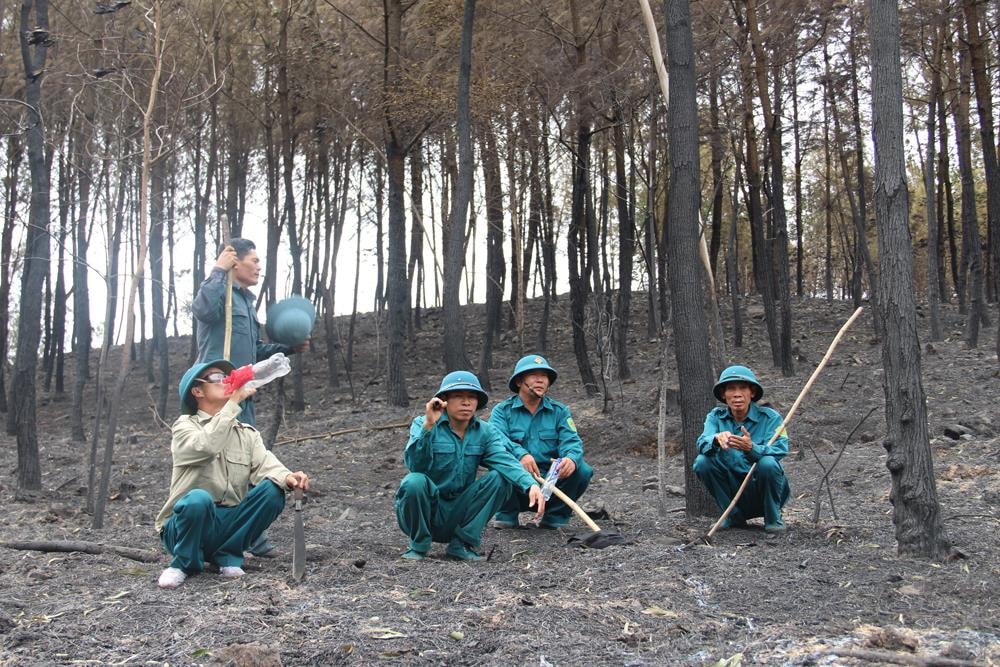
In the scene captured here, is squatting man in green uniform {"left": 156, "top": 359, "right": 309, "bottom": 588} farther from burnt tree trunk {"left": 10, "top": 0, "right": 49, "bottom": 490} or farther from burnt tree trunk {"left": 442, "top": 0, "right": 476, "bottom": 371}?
burnt tree trunk {"left": 442, "top": 0, "right": 476, "bottom": 371}

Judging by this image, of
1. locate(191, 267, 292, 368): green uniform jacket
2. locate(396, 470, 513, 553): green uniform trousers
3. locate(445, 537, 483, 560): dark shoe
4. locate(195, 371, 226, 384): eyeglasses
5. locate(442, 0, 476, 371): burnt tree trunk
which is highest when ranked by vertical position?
locate(442, 0, 476, 371): burnt tree trunk

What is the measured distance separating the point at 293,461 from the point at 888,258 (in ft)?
24.9

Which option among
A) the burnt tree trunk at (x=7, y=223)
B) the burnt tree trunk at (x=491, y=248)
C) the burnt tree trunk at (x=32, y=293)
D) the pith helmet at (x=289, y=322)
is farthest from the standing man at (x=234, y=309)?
the burnt tree trunk at (x=7, y=223)

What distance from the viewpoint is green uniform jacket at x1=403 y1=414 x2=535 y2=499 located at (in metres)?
4.82

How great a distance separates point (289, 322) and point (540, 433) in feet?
5.59

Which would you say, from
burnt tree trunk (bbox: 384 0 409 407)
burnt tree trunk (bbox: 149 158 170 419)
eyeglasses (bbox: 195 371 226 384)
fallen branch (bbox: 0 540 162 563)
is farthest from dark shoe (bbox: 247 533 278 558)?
burnt tree trunk (bbox: 149 158 170 419)

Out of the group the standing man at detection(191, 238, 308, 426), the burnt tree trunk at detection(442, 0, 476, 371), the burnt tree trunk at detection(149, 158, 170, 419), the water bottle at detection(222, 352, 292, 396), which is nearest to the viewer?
the water bottle at detection(222, 352, 292, 396)

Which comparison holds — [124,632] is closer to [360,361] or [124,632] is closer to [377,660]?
[377,660]

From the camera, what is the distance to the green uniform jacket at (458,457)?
15.8 feet

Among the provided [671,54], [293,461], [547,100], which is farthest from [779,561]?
[547,100]

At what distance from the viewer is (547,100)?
13469 millimetres

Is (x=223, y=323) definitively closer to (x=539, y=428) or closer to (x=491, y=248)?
(x=539, y=428)

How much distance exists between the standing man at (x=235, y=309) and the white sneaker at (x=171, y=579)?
130 cm

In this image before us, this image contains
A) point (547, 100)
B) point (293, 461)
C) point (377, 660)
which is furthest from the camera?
point (547, 100)
